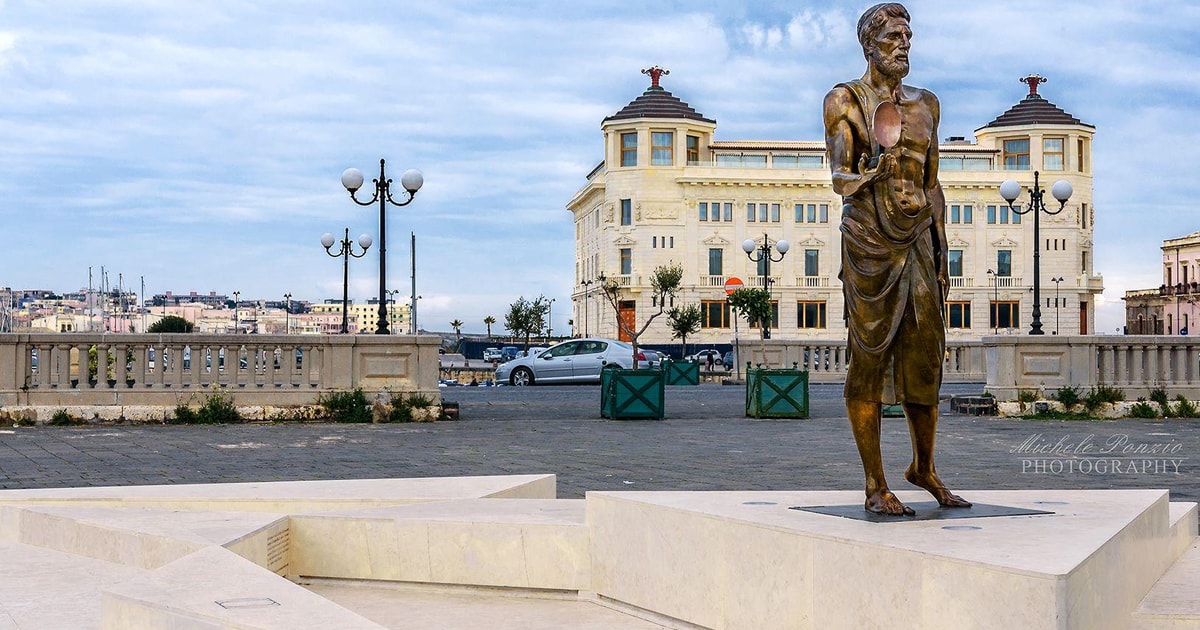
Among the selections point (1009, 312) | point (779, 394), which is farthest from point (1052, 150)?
point (779, 394)

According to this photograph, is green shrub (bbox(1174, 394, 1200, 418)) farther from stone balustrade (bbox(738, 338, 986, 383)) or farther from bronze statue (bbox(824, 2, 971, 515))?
bronze statue (bbox(824, 2, 971, 515))

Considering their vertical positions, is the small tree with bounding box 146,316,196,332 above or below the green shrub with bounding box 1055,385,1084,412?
above

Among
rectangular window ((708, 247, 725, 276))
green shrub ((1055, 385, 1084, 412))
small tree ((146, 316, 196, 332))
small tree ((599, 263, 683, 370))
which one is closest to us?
green shrub ((1055, 385, 1084, 412))

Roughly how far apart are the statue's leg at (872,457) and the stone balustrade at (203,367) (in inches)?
546

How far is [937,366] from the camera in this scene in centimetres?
566

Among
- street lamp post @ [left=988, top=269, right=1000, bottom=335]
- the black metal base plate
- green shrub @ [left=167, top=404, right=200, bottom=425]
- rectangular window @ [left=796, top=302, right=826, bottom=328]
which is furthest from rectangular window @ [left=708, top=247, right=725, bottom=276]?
the black metal base plate

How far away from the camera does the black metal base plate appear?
5406 mm

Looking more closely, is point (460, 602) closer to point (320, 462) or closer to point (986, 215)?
point (320, 462)

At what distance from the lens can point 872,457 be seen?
5.66 m

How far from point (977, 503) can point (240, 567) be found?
317 cm

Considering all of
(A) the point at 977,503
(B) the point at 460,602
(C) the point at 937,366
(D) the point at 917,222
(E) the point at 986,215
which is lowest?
(B) the point at 460,602


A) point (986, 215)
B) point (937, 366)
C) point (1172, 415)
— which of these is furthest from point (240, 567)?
point (986, 215)

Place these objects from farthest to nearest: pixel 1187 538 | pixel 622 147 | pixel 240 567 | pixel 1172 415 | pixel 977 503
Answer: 1. pixel 622 147
2. pixel 1172 415
3. pixel 1187 538
4. pixel 977 503
5. pixel 240 567

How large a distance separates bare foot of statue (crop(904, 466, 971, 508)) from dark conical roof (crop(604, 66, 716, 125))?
6968cm
